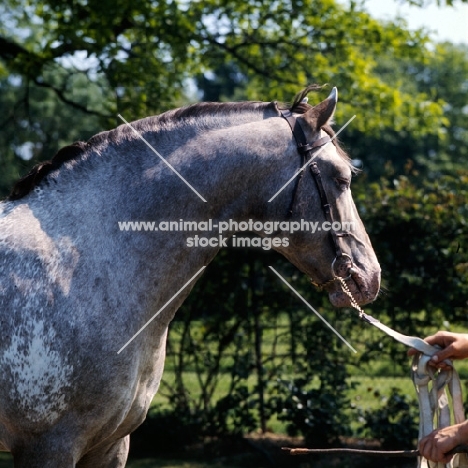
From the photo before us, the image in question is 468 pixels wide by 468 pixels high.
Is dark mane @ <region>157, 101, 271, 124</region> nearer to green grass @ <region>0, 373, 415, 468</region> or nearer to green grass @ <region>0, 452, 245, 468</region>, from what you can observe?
green grass @ <region>0, 373, 415, 468</region>

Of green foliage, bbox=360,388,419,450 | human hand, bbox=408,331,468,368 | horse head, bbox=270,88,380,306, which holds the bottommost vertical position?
green foliage, bbox=360,388,419,450

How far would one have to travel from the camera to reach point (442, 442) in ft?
9.60

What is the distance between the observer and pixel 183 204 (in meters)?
3.21

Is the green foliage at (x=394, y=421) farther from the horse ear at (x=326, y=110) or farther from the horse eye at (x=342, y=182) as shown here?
the horse ear at (x=326, y=110)

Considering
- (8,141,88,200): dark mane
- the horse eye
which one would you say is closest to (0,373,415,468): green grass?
the horse eye

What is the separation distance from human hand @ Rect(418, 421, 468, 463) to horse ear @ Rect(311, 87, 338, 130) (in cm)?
141

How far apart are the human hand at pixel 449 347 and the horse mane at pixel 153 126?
93 centimetres

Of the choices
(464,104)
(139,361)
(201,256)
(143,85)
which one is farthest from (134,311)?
(464,104)

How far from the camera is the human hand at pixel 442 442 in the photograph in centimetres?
291

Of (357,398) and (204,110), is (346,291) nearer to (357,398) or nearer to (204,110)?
(204,110)

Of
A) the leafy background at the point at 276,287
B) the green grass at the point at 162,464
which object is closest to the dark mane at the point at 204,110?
the leafy background at the point at 276,287

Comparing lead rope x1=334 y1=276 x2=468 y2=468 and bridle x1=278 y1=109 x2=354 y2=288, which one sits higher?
bridle x1=278 y1=109 x2=354 y2=288

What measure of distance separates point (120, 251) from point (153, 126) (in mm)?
623

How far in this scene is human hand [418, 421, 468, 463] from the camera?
2914 millimetres
